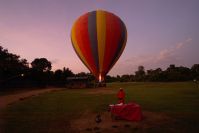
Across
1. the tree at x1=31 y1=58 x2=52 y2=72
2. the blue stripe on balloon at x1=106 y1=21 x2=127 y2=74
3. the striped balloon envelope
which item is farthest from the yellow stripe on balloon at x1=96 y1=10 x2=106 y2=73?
the tree at x1=31 y1=58 x2=52 y2=72

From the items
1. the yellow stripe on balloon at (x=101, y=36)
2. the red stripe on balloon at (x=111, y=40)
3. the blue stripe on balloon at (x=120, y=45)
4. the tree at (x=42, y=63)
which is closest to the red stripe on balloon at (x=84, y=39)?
Result: the yellow stripe on balloon at (x=101, y=36)

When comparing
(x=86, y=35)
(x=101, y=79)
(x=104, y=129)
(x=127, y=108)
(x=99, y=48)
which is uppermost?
(x=86, y=35)

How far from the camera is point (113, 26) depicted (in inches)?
914

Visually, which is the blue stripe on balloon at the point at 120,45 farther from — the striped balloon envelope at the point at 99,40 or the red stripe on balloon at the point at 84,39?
the red stripe on balloon at the point at 84,39

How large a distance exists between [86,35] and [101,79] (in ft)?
16.3

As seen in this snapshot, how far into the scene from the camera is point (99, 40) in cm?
2250

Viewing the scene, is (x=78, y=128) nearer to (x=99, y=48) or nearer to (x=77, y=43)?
(x=99, y=48)

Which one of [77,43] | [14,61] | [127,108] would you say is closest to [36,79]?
[14,61]

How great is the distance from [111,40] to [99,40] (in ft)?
3.82

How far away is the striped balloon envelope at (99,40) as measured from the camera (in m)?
22.0

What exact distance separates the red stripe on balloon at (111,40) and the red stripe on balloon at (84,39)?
1.33m

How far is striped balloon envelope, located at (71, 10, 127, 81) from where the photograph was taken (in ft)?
72.0

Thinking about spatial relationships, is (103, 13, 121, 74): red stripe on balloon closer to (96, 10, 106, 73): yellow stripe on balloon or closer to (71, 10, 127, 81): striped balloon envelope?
(71, 10, 127, 81): striped balloon envelope

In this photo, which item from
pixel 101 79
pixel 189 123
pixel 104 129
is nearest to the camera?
pixel 104 129
